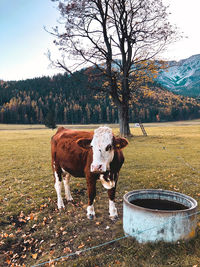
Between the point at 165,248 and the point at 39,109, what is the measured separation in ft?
443

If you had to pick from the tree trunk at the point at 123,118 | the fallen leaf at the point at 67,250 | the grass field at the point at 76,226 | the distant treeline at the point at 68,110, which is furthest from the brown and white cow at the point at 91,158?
the distant treeline at the point at 68,110

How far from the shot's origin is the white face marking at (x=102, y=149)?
450 centimetres

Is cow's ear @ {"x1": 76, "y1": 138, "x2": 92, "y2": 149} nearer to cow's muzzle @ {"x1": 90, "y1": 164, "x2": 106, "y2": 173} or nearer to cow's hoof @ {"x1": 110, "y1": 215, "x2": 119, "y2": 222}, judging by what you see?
cow's muzzle @ {"x1": 90, "y1": 164, "x2": 106, "y2": 173}

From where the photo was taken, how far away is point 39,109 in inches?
5153

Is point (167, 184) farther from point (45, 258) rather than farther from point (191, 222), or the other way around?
point (45, 258)

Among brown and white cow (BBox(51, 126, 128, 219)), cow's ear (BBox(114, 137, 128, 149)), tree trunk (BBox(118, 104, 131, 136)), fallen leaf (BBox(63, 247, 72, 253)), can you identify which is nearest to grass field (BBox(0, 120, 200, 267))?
fallen leaf (BBox(63, 247, 72, 253))

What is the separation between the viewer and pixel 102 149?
4578mm

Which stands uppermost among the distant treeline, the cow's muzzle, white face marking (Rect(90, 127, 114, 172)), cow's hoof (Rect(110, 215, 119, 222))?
the distant treeline

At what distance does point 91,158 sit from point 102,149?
2.47 feet

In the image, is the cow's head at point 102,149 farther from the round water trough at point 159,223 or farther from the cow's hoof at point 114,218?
the cow's hoof at point 114,218

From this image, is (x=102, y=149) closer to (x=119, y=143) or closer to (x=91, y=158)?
(x=119, y=143)

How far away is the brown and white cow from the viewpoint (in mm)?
4609

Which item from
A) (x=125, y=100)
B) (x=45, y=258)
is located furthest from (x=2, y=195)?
(x=125, y=100)

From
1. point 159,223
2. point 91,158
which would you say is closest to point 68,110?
point 91,158
